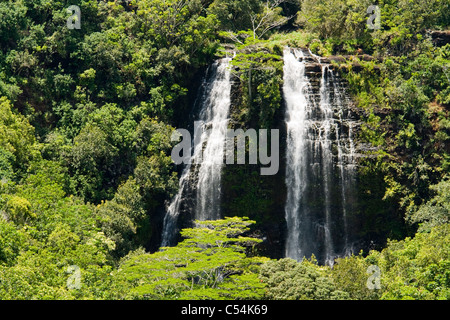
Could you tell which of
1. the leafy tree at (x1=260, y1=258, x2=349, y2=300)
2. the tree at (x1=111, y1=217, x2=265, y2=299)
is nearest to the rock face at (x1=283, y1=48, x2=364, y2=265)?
the leafy tree at (x1=260, y1=258, x2=349, y2=300)

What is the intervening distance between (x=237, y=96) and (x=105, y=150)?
8.25 metres

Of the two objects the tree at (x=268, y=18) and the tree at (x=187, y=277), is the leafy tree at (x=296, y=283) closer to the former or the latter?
the tree at (x=187, y=277)

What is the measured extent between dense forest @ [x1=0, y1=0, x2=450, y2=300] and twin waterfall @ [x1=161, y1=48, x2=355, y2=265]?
2.15 feet

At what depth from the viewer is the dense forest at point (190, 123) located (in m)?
28.9

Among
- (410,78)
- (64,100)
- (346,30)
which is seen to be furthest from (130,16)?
(410,78)

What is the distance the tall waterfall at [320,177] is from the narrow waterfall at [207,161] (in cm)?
379

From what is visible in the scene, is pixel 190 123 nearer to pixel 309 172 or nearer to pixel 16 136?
pixel 309 172

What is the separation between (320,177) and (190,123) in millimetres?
8255

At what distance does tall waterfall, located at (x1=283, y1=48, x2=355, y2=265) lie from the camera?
36803 millimetres

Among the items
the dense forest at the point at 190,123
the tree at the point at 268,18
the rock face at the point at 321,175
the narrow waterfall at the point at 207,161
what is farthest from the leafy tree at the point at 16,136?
the tree at the point at 268,18

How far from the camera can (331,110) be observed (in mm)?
38094

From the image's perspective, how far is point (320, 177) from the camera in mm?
37156

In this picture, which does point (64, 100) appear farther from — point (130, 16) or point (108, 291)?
point (108, 291)

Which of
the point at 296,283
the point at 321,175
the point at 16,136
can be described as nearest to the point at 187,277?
the point at 296,283
